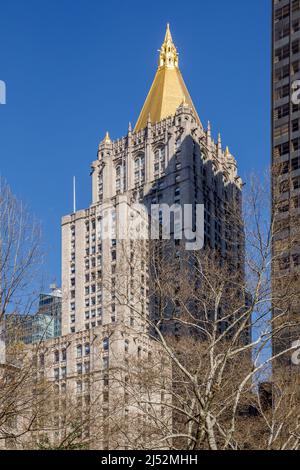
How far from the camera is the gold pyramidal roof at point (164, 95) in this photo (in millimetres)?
160625

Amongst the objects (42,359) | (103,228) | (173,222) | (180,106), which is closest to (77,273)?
(103,228)

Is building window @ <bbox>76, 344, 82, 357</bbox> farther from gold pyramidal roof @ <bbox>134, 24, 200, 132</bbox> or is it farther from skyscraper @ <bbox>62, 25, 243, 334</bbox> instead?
gold pyramidal roof @ <bbox>134, 24, 200, 132</bbox>

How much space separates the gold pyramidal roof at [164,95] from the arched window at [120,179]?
322 inches

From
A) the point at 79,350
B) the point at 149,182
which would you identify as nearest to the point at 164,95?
the point at 149,182

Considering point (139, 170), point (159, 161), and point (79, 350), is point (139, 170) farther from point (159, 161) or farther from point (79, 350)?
point (79, 350)

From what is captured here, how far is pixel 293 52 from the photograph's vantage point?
8712 centimetres

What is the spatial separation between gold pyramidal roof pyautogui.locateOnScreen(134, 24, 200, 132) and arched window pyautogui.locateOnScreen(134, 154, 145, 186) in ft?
20.7

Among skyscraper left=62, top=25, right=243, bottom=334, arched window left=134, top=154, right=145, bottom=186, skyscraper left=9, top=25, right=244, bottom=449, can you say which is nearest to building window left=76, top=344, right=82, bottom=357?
skyscraper left=9, top=25, right=244, bottom=449

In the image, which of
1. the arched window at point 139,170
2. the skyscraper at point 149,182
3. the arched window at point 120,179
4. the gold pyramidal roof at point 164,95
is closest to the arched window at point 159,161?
the skyscraper at point 149,182

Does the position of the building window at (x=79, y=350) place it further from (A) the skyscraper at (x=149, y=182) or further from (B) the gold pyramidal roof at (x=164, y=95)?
(B) the gold pyramidal roof at (x=164, y=95)

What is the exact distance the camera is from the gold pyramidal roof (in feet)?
527
